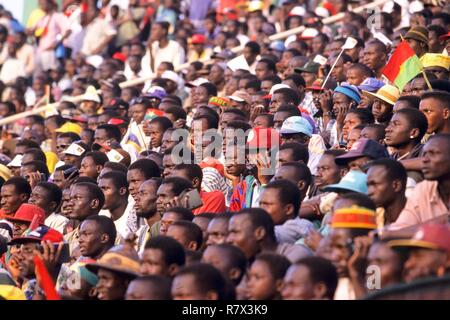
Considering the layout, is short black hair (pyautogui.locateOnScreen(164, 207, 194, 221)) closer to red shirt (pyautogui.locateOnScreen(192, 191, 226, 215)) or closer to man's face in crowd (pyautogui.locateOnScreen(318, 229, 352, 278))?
red shirt (pyautogui.locateOnScreen(192, 191, 226, 215))

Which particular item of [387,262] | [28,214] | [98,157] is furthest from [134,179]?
[387,262]

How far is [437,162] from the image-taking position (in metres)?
9.45

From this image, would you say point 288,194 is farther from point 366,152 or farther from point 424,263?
point 424,263

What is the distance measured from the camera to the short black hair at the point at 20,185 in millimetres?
13711

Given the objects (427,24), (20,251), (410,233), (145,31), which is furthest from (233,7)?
(410,233)

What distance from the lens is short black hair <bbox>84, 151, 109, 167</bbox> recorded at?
1403 centimetres

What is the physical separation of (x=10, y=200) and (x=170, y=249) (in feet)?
15.8

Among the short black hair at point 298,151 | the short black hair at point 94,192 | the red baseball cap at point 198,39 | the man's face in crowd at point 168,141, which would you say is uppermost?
the red baseball cap at point 198,39

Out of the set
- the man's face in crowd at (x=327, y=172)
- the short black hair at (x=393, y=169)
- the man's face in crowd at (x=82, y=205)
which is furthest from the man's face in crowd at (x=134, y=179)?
the short black hair at (x=393, y=169)

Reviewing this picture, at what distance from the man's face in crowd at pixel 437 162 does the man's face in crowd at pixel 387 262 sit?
56.5 inches

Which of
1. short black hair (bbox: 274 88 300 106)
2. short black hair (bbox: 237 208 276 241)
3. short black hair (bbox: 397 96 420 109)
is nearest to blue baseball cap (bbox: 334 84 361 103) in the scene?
short black hair (bbox: 274 88 300 106)

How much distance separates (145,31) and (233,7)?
62.6 inches

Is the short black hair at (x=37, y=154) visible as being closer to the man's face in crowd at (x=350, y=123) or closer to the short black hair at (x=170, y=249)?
the man's face in crowd at (x=350, y=123)
